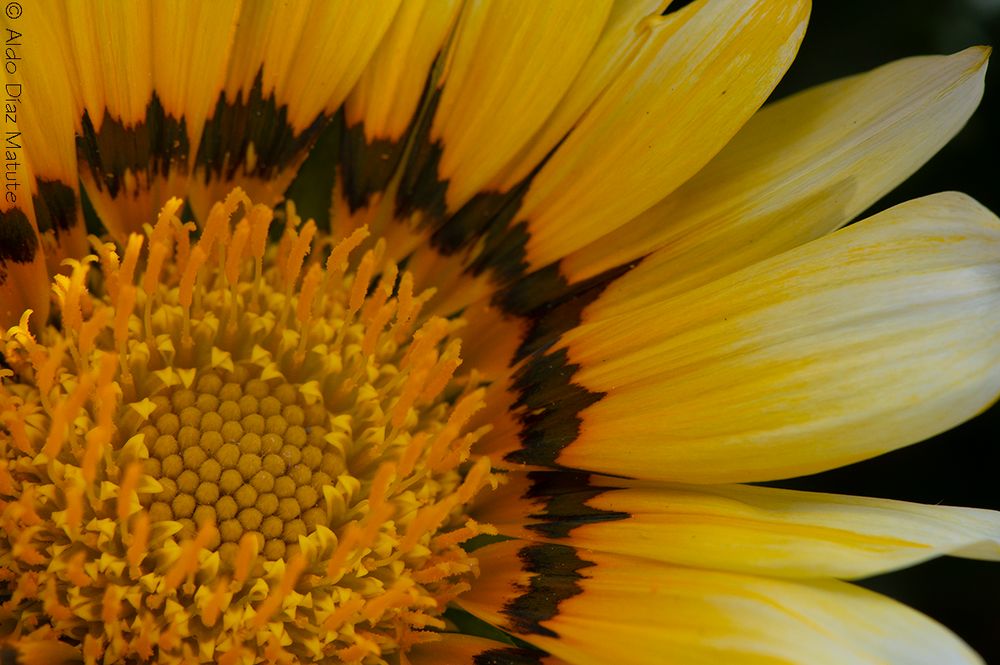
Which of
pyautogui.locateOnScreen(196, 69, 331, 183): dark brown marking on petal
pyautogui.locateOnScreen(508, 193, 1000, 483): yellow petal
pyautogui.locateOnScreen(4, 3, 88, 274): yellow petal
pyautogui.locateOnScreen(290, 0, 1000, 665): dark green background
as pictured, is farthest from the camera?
pyautogui.locateOnScreen(290, 0, 1000, 665): dark green background

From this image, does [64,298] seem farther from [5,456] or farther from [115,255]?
[5,456]

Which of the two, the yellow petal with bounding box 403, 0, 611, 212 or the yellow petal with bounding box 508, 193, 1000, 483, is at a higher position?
the yellow petal with bounding box 403, 0, 611, 212

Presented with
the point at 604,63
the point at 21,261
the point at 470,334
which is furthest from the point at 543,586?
the point at 21,261

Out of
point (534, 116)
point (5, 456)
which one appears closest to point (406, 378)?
point (534, 116)

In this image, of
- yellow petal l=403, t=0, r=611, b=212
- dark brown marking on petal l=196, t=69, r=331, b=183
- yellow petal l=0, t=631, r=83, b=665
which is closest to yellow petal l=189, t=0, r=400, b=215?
dark brown marking on petal l=196, t=69, r=331, b=183

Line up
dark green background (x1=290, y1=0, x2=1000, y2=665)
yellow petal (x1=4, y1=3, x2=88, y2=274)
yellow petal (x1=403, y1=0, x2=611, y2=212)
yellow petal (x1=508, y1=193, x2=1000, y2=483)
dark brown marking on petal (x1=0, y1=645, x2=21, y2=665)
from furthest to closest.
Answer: dark green background (x1=290, y1=0, x2=1000, y2=665), yellow petal (x1=403, y1=0, x2=611, y2=212), yellow petal (x1=4, y1=3, x2=88, y2=274), yellow petal (x1=508, y1=193, x2=1000, y2=483), dark brown marking on petal (x1=0, y1=645, x2=21, y2=665)

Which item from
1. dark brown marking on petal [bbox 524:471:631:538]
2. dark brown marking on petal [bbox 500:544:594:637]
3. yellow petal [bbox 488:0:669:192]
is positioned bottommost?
dark brown marking on petal [bbox 500:544:594:637]

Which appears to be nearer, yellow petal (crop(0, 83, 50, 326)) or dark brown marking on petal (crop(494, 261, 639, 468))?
yellow petal (crop(0, 83, 50, 326))

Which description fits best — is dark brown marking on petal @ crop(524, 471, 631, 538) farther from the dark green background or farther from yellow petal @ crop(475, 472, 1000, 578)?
the dark green background
